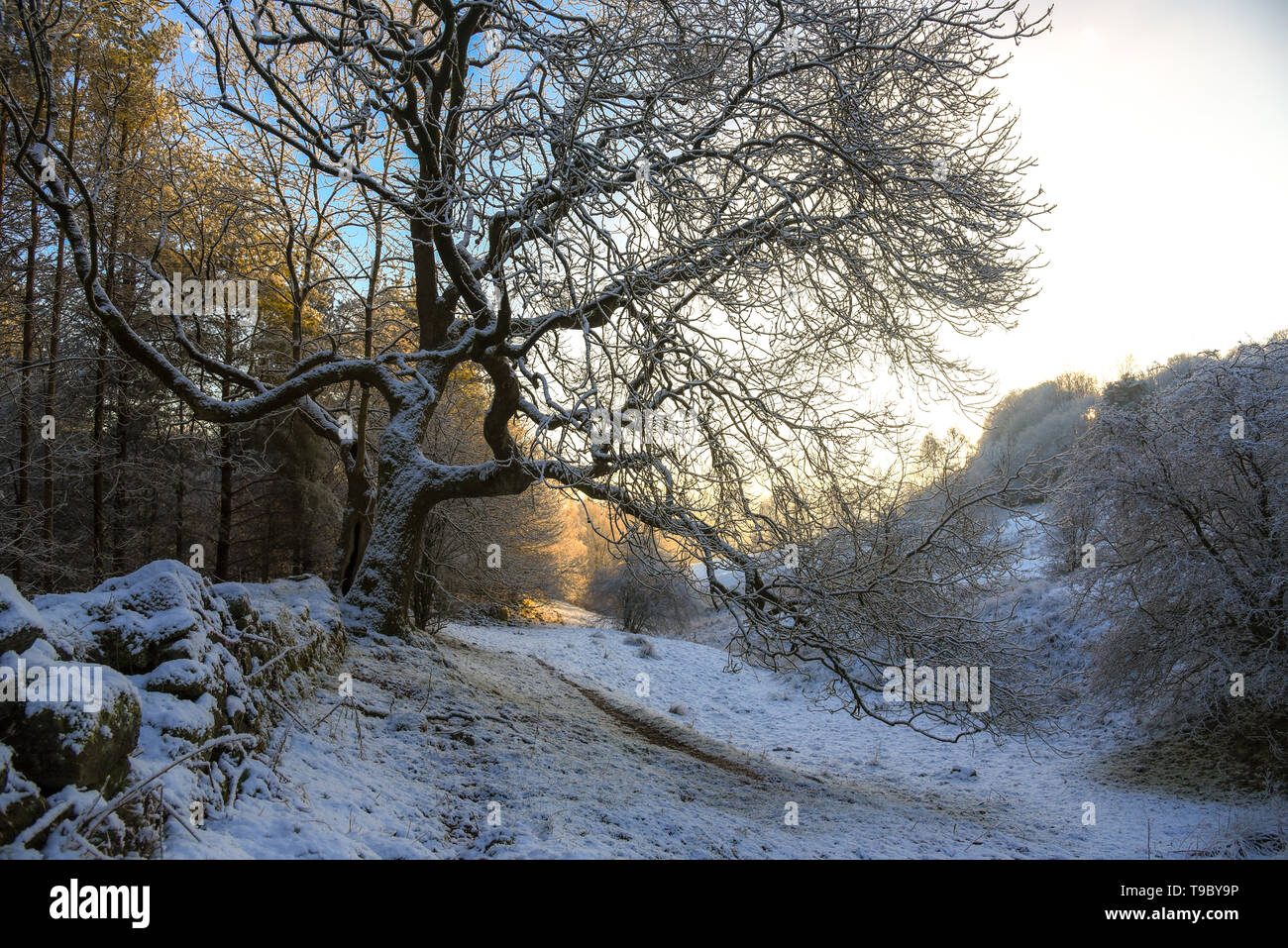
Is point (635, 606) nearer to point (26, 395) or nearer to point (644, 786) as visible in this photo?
point (26, 395)

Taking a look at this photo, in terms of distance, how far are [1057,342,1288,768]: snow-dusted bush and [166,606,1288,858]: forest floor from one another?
3.97 ft

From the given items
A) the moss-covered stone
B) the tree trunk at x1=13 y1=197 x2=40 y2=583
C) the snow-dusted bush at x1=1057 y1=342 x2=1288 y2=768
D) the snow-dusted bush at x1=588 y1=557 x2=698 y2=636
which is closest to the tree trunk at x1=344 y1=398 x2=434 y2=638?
the tree trunk at x1=13 y1=197 x2=40 y2=583

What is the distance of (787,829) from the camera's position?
5.53 metres

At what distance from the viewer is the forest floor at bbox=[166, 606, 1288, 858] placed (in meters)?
3.76

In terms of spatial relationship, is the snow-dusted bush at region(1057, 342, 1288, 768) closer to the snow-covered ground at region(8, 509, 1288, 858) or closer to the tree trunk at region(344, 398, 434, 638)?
the snow-covered ground at region(8, 509, 1288, 858)

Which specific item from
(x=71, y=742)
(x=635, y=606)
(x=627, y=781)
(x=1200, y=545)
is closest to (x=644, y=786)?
(x=627, y=781)

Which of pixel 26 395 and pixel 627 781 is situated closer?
pixel 627 781

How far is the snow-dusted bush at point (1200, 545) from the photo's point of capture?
861 centimetres

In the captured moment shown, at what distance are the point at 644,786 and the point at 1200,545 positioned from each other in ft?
28.3

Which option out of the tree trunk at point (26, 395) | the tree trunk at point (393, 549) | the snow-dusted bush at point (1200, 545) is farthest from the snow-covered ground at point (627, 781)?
the tree trunk at point (26, 395)

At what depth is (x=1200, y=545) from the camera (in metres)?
9.34
